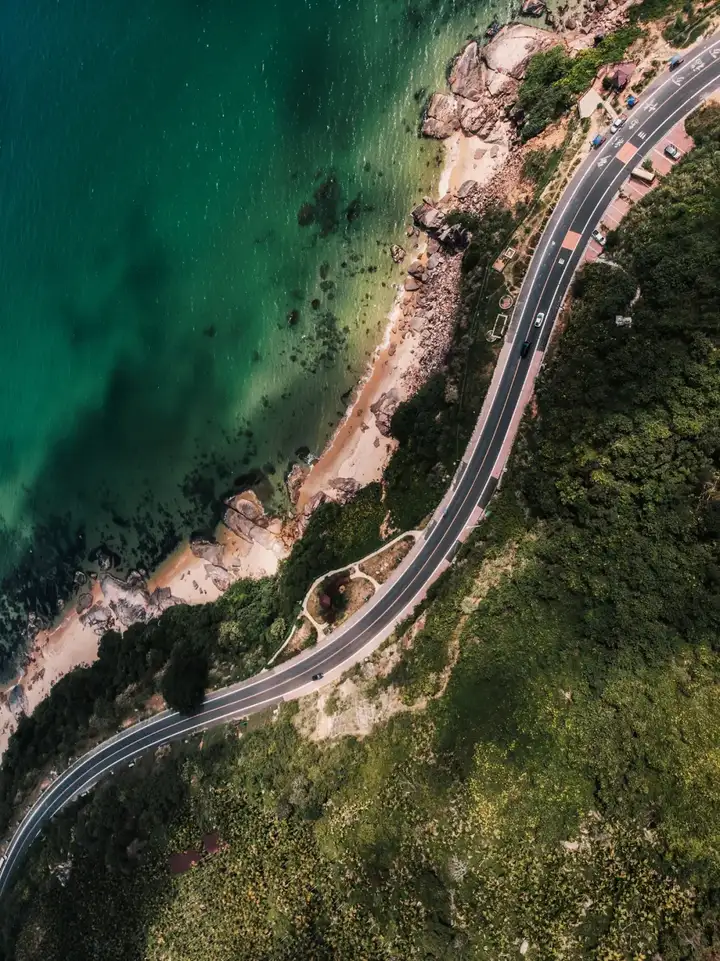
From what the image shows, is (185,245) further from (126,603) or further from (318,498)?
(126,603)

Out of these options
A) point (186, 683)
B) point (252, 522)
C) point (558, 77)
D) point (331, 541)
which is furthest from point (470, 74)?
point (186, 683)

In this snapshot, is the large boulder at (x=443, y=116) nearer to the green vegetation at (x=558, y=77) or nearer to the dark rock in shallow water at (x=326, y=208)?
the green vegetation at (x=558, y=77)

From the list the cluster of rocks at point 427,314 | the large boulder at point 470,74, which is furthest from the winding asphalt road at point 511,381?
the large boulder at point 470,74

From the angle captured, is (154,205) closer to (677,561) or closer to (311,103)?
(311,103)

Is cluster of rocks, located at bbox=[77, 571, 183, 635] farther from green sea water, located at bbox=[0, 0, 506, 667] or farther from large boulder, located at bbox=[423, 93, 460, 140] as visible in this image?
large boulder, located at bbox=[423, 93, 460, 140]

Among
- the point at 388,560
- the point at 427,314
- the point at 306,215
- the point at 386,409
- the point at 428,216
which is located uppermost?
the point at 306,215

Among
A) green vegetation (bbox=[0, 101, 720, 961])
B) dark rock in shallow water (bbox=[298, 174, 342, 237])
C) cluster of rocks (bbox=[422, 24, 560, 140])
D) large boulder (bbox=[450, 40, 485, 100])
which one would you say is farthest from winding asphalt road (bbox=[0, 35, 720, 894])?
dark rock in shallow water (bbox=[298, 174, 342, 237])
